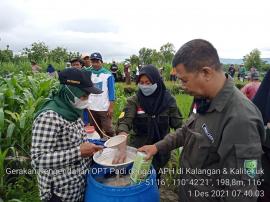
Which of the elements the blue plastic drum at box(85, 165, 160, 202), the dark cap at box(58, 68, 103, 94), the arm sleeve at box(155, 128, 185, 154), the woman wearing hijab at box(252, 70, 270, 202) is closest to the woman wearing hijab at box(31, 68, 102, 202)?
the dark cap at box(58, 68, 103, 94)

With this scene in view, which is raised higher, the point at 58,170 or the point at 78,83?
the point at 78,83

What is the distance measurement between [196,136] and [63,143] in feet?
2.60

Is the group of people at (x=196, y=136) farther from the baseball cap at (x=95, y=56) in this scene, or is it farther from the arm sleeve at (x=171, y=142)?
the baseball cap at (x=95, y=56)

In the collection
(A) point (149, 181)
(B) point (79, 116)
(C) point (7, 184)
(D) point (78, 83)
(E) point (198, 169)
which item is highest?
(D) point (78, 83)

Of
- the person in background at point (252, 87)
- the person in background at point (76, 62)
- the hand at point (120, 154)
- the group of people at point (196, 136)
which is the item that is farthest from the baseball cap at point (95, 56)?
the hand at point (120, 154)

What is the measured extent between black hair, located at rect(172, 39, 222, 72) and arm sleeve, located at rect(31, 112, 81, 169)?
806 millimetres

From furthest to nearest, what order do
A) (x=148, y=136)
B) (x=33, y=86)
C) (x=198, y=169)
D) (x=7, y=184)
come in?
(x=33, y=86)
(x=7, y=184)
(x=148, y=136)
(x=198, y=169)

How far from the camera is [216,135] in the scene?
55.7 inches

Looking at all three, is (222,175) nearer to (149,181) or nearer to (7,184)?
(149,181)

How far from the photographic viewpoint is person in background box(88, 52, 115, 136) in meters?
4.67

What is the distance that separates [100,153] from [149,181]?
39cm

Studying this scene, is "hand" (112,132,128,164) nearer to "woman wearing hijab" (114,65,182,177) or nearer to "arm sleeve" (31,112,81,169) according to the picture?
"arm sleeve" (31,112,81,169)

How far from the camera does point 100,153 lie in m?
1.96

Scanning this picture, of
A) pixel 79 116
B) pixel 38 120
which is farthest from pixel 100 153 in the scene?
pixel 38 120
